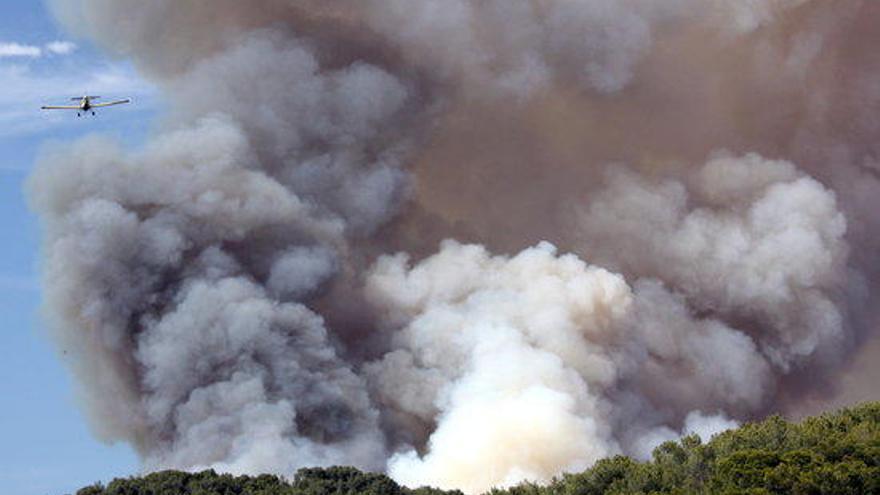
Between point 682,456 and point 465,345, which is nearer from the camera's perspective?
point 682,456

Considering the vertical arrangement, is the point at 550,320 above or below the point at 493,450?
above

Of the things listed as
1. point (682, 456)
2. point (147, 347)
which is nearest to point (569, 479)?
point (682, 456)

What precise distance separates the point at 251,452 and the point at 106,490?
524 centimetres

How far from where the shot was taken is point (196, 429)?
85062 mm

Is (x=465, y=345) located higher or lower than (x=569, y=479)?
higher

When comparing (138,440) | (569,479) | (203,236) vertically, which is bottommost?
(569,479)

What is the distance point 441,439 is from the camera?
281 feet

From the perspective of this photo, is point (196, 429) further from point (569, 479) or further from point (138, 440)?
point (569, 479)

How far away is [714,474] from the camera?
7600cm

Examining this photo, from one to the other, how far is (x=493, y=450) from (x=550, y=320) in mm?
6132

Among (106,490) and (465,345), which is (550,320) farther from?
(106,490)

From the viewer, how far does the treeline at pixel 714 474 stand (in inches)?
2879

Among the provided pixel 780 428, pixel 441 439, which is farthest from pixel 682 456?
pixel 441 439

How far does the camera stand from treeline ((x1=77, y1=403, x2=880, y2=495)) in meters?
73.1
